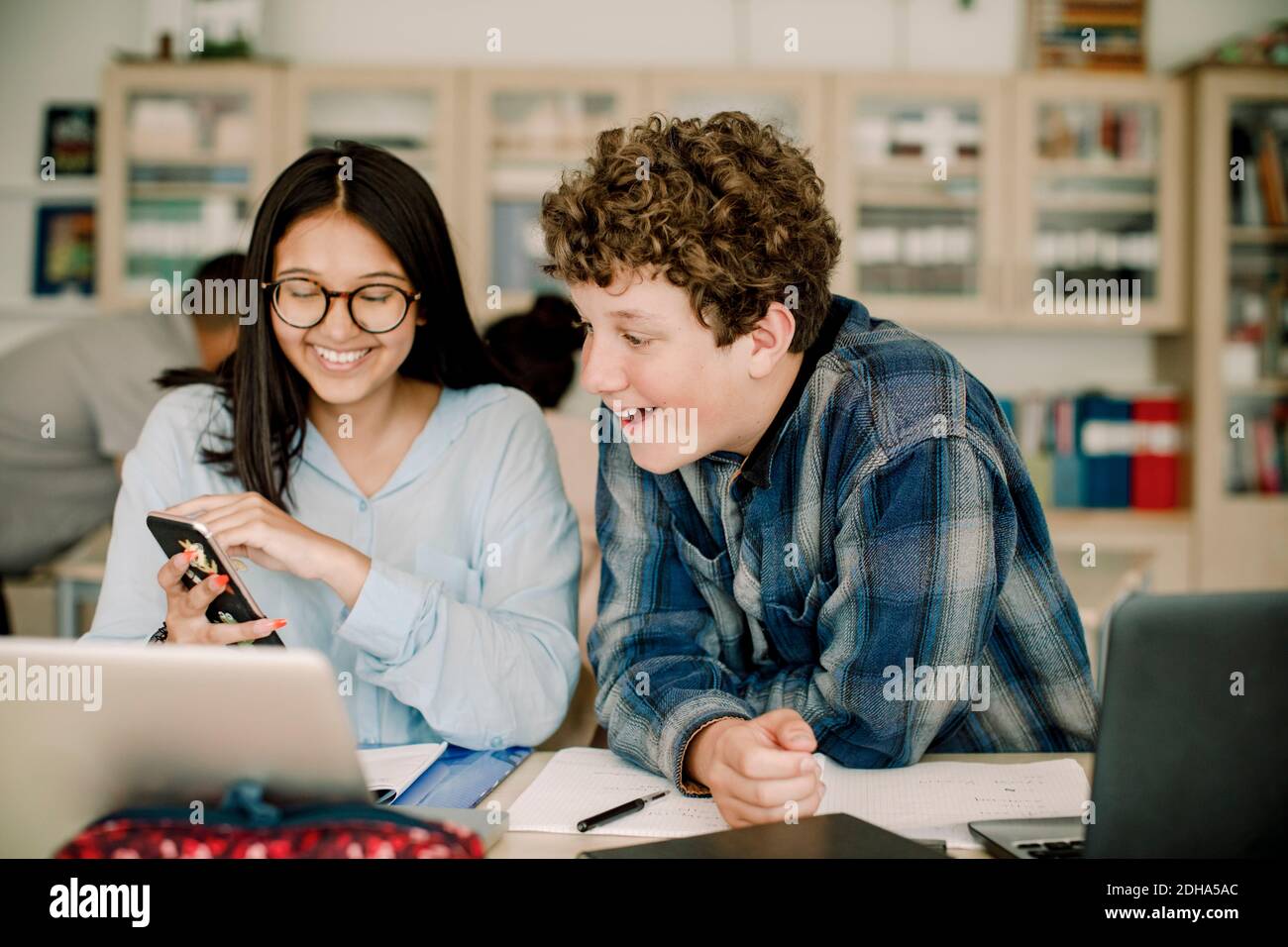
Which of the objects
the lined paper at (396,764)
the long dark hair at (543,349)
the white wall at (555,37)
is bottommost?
the lined paper at (396,764)

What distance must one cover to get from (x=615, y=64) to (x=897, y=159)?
1.04 m

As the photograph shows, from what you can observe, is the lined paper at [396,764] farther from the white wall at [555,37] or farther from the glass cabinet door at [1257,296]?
the glass cabinet door at [1257,296]

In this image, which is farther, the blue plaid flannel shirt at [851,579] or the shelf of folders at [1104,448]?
the shelf of folders at [1104,448]

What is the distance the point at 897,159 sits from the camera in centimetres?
385

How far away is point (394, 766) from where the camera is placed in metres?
1.10

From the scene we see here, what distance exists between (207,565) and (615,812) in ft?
1.51

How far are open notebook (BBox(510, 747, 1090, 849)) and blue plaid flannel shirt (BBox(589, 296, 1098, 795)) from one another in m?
0.03

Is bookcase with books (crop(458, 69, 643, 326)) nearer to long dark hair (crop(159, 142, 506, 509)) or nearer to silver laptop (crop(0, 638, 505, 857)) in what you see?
long dark hair (crop(159, 142, 506, 509))

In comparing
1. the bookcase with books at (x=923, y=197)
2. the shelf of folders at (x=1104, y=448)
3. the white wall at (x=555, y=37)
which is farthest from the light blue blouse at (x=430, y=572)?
the white wall at (x=555, y=37)

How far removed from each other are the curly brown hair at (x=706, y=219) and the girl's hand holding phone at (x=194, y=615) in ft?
1.49

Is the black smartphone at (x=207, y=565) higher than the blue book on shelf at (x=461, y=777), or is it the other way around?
the black smartphone at (x=207, y=565)

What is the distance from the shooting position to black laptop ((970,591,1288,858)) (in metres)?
0.71

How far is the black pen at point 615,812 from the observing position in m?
0.94
